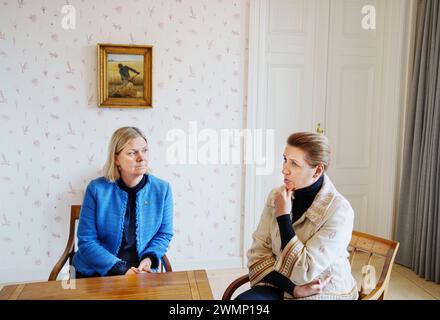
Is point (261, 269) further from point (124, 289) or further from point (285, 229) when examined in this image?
point (124, 289)

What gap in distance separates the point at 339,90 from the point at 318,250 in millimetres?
2370

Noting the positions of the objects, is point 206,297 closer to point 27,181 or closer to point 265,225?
point 265,225

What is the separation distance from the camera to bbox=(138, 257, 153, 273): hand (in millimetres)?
1898

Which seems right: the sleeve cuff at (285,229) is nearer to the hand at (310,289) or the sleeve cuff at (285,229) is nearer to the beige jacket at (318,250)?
the beige jacket at (318,250)

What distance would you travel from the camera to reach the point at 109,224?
1964mm

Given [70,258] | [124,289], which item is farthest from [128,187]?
[124,289]

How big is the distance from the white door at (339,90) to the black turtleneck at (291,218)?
157 centimetres

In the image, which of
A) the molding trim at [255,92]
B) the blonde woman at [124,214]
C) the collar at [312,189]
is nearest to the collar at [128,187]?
the blonde woman at [124,214]

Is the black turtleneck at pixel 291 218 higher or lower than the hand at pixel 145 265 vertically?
higher

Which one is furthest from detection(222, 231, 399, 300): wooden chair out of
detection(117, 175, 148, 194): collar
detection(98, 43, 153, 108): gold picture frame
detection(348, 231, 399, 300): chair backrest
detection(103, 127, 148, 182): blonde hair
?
detection(98, 43, 153, 108): gold picture frame

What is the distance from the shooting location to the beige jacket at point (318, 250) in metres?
1.55

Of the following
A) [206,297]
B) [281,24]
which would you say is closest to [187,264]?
[206,297]

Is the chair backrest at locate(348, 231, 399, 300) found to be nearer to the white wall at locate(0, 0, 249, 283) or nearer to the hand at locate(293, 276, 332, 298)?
the hand at locate(293, 276, 332, 298)

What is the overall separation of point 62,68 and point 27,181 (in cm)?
85
